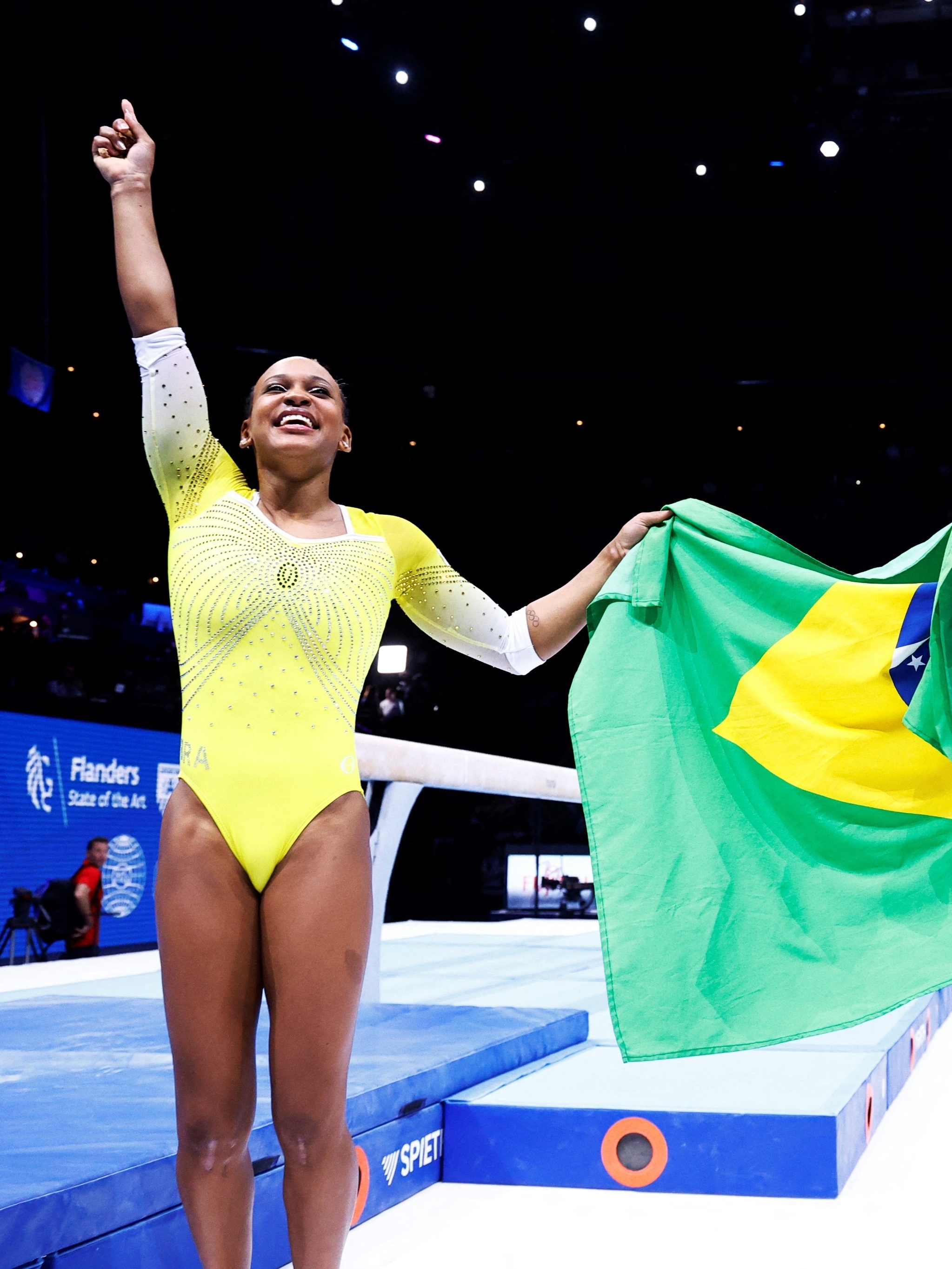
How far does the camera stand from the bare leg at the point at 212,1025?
1522mm

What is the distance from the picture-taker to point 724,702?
2213 mm

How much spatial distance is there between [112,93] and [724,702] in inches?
367

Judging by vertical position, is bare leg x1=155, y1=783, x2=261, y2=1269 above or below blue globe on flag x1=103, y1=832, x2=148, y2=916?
Answer: above

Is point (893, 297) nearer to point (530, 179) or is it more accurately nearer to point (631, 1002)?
point (530, 179)

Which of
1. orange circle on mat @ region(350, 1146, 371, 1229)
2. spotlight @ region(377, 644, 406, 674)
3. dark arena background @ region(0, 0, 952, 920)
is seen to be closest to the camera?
orange circle on mat @ region(350, 1146, 371, 1229)

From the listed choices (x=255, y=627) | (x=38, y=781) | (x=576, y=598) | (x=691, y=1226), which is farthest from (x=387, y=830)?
(x=38, y=781)

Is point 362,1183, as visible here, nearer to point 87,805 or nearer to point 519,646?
point 519,646

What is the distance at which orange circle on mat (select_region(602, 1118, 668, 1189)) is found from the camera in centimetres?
257

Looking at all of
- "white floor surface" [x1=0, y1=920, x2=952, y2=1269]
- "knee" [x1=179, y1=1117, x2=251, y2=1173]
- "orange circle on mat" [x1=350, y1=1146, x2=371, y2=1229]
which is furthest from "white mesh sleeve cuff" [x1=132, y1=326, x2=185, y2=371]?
"white floor surface" [x1=0, y1=920, x2=952, y2=1269]

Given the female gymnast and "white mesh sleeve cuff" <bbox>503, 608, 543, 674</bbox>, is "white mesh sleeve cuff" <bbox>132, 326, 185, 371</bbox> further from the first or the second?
"white mesh sleeve cuff" <bbox>503, 608, 543, 674</bbox>

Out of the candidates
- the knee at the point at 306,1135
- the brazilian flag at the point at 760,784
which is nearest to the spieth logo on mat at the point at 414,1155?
the brazilian flag at the point at 760,784

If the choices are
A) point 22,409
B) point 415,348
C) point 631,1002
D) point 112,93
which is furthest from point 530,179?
point 631,1002

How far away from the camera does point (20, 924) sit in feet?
28.9

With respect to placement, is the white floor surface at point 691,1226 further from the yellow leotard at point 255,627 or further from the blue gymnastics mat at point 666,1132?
the yellow leotard at point 255,627
